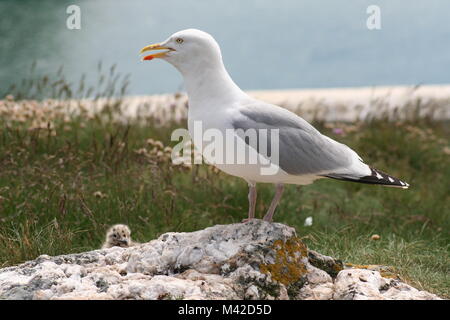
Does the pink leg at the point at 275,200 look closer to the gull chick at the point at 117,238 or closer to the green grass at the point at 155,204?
the green grass at the point at 155,204

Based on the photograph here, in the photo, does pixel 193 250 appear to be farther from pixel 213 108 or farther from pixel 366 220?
pixel 366 220

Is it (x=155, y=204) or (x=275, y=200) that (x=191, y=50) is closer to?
(x=275, y=200)

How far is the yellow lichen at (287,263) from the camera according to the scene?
11.7 ft

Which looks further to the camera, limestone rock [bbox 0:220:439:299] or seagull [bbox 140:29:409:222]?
seagull [bbox 140:29:409:222]

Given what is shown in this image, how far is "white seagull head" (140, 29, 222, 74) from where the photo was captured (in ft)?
13.1

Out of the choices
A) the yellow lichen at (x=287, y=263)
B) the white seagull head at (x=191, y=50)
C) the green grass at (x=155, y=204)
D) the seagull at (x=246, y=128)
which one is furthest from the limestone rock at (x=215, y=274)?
the white seagull head at (x=191, y=50)

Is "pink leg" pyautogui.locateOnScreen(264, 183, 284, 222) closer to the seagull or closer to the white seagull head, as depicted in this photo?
the seagull

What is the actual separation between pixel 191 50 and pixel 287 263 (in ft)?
4.97

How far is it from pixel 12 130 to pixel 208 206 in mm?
2782

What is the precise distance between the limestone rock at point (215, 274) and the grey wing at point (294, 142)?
453mm

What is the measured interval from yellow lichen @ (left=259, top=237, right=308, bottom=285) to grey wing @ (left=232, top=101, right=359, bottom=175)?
19.3 inches

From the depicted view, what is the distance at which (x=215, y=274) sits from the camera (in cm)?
360

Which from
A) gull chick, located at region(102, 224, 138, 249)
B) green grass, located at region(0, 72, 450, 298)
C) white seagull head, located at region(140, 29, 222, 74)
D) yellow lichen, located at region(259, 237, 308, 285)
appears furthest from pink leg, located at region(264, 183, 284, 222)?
gull chick, located at region(102, 224, 138, 249)

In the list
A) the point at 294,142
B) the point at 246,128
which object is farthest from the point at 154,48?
A: the point at 294,142
